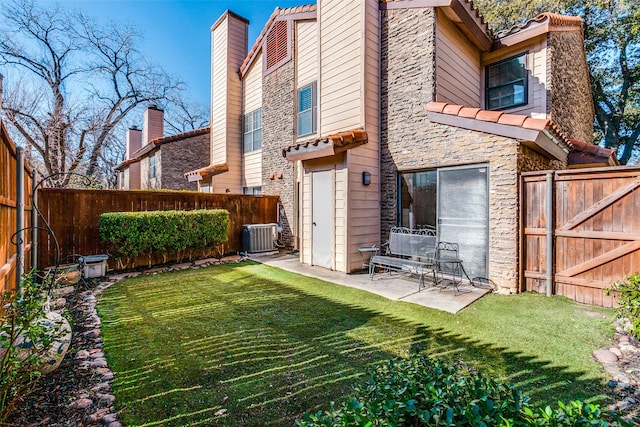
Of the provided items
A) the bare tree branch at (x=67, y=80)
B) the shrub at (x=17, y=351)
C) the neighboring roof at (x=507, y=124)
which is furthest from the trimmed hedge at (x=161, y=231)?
the bare tree branch at (x=67, y=80)

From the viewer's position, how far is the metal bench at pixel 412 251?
233 inches

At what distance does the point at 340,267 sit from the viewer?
6984mm

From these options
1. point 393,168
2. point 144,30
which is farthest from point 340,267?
point 144,30

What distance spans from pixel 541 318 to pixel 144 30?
23382mm

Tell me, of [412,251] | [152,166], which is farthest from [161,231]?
[152,166]

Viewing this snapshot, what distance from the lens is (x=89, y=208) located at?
710 centimetres

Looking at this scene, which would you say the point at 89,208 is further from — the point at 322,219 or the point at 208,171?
the point at 322,219

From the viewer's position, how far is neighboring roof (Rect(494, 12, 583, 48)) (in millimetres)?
7469

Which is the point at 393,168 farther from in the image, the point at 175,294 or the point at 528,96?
the point at 175,294

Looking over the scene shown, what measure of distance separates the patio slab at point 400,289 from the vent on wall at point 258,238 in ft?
6.92

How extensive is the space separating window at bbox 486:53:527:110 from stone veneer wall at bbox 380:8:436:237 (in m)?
3.15

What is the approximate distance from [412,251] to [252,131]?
29.8ft

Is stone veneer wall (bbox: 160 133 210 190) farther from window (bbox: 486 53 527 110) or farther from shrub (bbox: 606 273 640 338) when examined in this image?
shrub (bbox: 606 273 640 338)

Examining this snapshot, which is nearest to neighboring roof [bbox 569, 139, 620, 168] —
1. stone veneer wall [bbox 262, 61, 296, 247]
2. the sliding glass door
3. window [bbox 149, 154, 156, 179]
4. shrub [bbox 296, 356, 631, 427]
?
the sliding glass door
